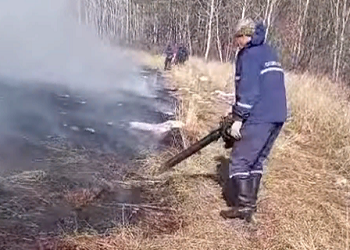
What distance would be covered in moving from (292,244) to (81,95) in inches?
339

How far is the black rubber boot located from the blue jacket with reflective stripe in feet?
1.76

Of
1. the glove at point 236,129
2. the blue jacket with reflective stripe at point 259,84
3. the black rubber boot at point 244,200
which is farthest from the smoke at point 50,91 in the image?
the blue jacket with reflective stripe at point 259,84

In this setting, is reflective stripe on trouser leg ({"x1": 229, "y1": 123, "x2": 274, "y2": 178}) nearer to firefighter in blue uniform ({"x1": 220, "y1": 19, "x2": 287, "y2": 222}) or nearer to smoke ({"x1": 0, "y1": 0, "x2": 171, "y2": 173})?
firefighter in blue uniform ({"x1": 220, "y1": 19, "x2": 287, "y2": 222})

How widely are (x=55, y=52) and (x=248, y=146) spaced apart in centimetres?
2310

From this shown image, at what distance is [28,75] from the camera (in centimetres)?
1641

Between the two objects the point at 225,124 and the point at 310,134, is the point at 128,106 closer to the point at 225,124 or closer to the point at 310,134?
the point at 310,134

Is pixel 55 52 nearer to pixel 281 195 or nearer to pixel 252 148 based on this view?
pixel 281 195

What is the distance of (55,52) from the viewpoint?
85.6 feet

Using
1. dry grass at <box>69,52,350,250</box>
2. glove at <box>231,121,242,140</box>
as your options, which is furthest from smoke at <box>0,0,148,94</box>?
glove at <box>231,121,242,140</box>

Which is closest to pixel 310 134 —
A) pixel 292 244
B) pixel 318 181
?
pixel 318 181

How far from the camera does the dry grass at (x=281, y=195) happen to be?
4.03m

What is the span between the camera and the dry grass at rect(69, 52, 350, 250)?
4031 mm

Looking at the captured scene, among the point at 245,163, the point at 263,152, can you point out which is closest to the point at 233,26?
the point at 263,152

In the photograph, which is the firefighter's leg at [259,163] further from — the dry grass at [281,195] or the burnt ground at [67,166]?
the burnt ground at [67,166]
